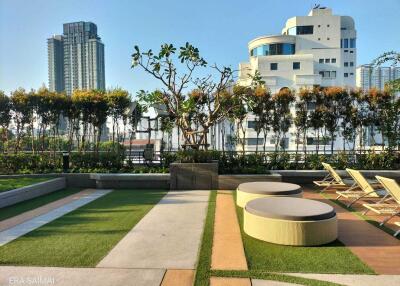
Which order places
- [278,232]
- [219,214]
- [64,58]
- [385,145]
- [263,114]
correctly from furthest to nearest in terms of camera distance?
[64,58]
[263,114]
[385,145]
[219,214]
[278,232]

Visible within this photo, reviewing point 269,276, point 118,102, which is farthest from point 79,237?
point 118,102

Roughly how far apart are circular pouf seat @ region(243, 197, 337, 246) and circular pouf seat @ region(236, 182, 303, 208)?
1.72m

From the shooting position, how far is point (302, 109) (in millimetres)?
15727

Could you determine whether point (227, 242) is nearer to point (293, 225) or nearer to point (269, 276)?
point (293, 225)

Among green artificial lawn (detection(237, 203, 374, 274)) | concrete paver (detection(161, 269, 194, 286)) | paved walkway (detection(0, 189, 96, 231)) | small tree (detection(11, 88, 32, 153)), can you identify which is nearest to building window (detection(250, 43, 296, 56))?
small tree (detection(11, 88, 32, 153))

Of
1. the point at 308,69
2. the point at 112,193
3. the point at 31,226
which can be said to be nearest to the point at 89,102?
the point at 112,193

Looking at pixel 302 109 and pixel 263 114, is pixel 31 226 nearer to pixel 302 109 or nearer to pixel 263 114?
pixel 263 114

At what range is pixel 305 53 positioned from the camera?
57.2 meters

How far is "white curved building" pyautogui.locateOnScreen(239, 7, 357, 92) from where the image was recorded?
52.2 metres

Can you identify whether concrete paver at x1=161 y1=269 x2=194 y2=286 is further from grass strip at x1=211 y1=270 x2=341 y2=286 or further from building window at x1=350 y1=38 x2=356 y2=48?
building window at x1=350 y1=38 x2=356 y2=48

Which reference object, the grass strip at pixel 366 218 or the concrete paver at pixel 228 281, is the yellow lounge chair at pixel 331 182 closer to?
the grass strip at pixel 366 218

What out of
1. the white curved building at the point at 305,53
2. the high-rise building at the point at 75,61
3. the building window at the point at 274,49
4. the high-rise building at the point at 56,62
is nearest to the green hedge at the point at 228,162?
the high-rise building at the point at 75,61

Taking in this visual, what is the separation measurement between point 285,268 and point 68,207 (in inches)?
226

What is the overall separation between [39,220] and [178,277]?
13.6ft
